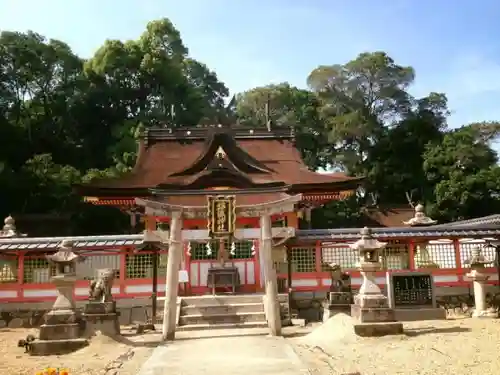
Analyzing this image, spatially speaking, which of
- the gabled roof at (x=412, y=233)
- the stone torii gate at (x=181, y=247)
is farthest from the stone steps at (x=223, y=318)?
the gabled roof at (x=412, y=233)

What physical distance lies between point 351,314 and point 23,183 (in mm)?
28909

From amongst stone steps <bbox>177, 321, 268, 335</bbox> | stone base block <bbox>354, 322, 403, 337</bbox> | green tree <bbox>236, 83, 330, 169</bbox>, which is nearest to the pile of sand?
stone base block <bbox>354, 322, 403, 337</bbox>

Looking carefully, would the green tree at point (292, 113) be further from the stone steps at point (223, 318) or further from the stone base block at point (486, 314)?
the stone steps at point (223, 318)

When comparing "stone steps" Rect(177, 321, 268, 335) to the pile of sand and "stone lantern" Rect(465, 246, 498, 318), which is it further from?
"stone lantern" Rect(465, 246, 498, 318)

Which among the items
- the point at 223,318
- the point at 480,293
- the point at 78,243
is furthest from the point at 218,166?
the point at 480,293

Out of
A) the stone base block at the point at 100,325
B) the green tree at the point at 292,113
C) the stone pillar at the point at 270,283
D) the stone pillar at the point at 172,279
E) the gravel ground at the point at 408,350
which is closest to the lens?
the gravel ground at the point at 408,350

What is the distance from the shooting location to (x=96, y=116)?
4694cm

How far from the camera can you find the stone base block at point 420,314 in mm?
14012

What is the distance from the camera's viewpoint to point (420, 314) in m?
14.1

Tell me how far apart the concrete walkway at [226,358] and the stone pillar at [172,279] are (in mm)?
451

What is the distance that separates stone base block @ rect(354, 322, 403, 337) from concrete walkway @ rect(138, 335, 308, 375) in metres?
1.80

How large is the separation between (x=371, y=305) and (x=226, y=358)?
4086 mm

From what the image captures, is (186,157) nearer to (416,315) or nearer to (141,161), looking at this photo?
(141,161)

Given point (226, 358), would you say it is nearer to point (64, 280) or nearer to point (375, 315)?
point (375, 315)
